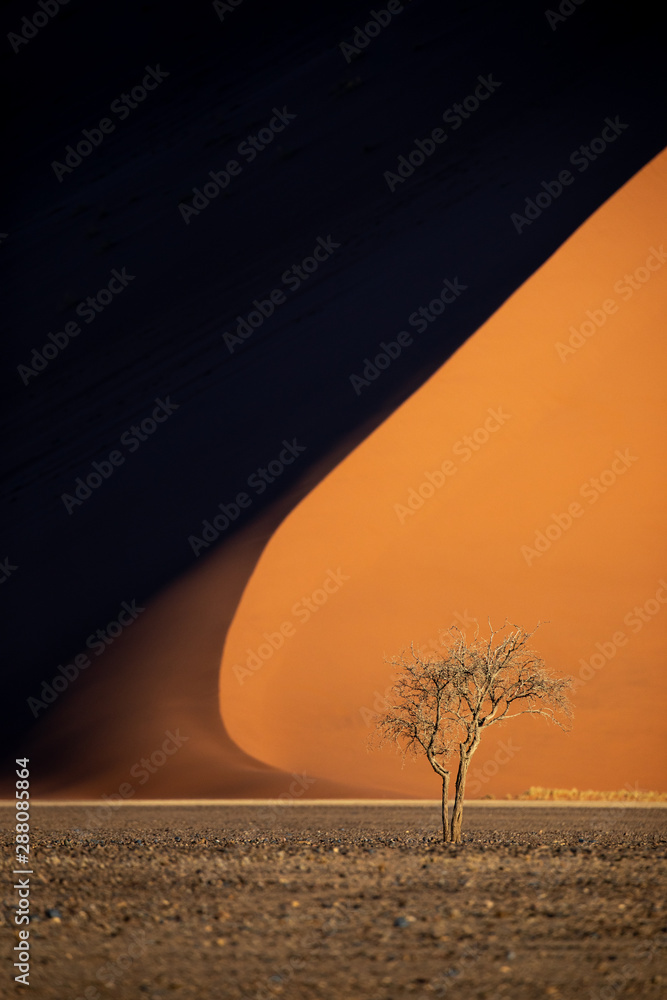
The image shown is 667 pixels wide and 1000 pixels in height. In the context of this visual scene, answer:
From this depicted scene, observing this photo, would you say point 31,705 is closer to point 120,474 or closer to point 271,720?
point 271,720

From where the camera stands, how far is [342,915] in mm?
7109

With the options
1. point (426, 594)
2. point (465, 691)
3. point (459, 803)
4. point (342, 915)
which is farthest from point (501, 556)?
point (342, 915)

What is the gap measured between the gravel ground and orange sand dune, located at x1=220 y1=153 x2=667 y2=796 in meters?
6.11

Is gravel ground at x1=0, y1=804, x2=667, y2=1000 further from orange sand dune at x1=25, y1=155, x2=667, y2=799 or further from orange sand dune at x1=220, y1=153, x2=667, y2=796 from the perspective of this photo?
orange sand dune at x1=220, y1=153, x2=667, y2=796

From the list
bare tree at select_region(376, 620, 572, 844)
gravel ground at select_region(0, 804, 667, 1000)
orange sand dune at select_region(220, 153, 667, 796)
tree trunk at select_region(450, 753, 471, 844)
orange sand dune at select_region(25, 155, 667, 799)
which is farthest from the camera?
orange sand dune at select_region(220, 153, 667, 796)

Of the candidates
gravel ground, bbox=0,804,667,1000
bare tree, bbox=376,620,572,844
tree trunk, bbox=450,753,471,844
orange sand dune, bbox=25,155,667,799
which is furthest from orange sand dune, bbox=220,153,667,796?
tree trunk, bbox=450,753,471,844

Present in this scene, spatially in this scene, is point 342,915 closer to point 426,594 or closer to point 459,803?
point 459,803

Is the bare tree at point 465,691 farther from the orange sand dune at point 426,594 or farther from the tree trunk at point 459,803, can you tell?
the orange sand dune at point 426,594

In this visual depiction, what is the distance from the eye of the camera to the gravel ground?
550cm

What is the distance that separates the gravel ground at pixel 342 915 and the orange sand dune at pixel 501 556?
20.0 ft

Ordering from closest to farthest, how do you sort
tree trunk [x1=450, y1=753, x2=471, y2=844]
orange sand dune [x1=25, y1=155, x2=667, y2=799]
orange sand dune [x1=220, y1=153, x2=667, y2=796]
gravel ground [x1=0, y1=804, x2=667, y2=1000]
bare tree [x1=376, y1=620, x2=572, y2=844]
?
gravel ground [x1=0, y1=804, x2=667, y2=1000]
tree trunk [x1=450, y1=753, x2=471, y2=844]
bare tree [x1=376, y1=620, x2=572, y2=844]
orange sand dune [x1=25, y1=155, x2=667, y2=799]
orange sand dune [x1=220, y1=153, x2=667, y2=796]

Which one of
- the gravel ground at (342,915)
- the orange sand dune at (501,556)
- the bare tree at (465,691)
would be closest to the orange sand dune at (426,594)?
the orange sand dune at (501,556)

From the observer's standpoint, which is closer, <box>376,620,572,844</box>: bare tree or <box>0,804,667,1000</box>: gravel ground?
<box>0,804,667,1000</box>: gravel ground

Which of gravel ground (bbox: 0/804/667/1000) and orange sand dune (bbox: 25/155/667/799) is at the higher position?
orange sand dune (bbox: 25/155/667/799)
